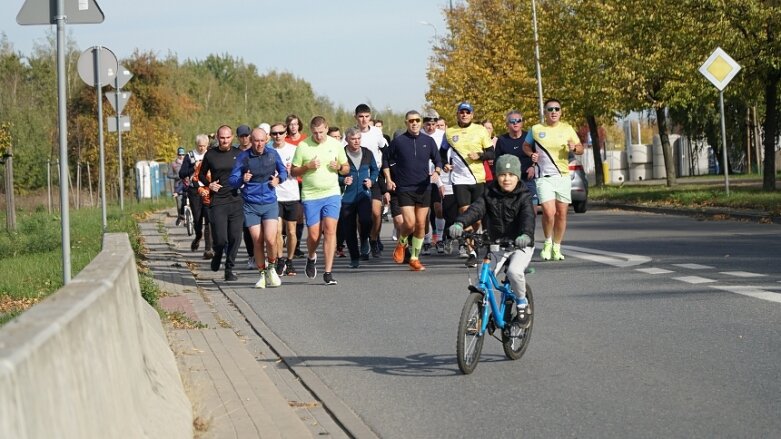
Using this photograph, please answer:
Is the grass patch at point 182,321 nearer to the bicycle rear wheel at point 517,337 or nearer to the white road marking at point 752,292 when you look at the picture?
the bicycle rear wheel at point 517,337

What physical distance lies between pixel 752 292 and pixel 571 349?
3.42 meters

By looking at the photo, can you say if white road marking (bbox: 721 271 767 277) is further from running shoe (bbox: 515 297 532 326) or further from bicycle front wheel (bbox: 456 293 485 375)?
bicycle front wheel (bbox: 456 293 485 375)

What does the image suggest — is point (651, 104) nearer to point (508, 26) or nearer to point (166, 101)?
point (508, 26)

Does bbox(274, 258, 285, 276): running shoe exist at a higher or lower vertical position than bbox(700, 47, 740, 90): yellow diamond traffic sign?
lower

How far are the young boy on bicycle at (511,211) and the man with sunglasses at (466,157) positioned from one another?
25.9 feet

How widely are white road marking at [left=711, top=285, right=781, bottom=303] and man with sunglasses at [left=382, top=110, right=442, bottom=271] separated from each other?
474cm

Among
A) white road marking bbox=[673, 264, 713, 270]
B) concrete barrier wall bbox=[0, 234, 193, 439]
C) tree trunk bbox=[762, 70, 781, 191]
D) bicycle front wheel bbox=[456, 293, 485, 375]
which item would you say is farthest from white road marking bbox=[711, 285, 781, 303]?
tree trunk bbox=[762, 70, 781, 191]

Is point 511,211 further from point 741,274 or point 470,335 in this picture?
point 741,274

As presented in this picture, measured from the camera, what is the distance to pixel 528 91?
54.3 meters

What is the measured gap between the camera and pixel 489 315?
8.99 m

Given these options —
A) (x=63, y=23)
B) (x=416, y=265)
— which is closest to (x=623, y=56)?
(x=416, y=265)

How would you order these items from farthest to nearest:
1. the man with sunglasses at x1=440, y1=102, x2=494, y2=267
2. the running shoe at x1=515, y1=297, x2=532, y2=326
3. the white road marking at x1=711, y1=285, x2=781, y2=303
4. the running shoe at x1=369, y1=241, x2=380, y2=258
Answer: the running shoe at x1=369, y1=241, x2=380, y2=258 → the man with sunglasses at x1=440, y1=102, x2=494, y2=267 → the white road marking at x1=711, y1=285, x2=781, y2=303 → the running shoe at x1=515, y1=297, x2=532, y2=326

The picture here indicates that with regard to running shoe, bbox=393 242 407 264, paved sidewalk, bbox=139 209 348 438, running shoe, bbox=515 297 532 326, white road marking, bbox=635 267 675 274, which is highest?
running shoe, bbox=393 242 407 264

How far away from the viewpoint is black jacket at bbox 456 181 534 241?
9361 millimetres
